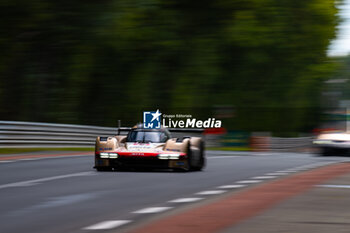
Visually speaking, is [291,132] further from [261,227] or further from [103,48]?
[261,227]

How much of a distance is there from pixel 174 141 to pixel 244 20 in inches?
870

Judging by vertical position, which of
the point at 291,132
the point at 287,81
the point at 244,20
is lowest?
the point at 291,132

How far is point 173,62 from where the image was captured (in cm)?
3691

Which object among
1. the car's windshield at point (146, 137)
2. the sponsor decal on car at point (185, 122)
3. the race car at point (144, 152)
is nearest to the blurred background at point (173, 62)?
the sponsor decal on car at point (185, 122)

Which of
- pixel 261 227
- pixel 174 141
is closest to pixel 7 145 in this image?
pixel 174 141

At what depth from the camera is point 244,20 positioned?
118 ft

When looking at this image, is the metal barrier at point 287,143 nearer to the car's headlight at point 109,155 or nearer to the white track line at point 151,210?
the car's headlight at point 109,155

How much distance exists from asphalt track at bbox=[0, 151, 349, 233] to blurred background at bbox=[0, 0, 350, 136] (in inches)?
553

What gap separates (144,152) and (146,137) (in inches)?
28.5

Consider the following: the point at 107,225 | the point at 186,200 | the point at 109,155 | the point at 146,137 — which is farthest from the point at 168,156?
the point at 107,225

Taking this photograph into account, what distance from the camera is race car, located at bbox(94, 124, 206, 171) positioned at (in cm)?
1422

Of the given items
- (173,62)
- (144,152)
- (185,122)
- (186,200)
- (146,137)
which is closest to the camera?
(186,200)

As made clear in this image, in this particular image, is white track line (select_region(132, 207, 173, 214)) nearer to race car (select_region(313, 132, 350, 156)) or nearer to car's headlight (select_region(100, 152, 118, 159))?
car's headlight (select_region(100, 152, 118, 159))

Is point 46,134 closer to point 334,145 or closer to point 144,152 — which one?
point 144,152
